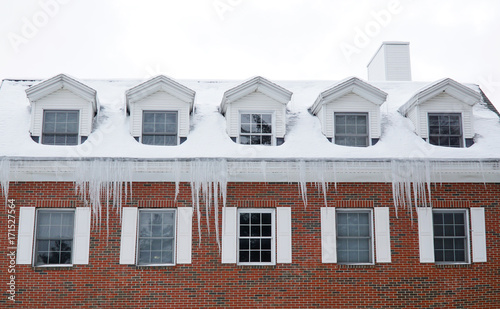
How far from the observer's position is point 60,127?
13.0 metres

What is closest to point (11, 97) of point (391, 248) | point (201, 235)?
point (201, 235)

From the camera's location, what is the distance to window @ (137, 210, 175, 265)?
477 inches

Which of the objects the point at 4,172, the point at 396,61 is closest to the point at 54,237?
the point at 4,172

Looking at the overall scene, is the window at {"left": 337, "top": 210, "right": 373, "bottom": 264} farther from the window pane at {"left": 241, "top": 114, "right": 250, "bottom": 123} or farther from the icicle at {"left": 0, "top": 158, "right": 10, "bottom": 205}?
the icicle at {"left": 0, "top": 158, "right": 10, "bottom": 205}

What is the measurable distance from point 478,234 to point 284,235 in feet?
15.5

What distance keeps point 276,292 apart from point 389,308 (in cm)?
270

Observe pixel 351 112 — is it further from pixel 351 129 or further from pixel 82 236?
pixel 82 236

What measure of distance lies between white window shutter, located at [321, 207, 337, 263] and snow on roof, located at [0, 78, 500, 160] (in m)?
1.36

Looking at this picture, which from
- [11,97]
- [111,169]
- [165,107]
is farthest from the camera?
[11,97]

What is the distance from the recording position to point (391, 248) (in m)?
12.2

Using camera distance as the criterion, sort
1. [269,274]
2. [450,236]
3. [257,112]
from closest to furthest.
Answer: [269,274] < [450,236] < [257,112]

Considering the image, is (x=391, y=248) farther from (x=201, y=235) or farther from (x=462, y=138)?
(x=201, y=235)

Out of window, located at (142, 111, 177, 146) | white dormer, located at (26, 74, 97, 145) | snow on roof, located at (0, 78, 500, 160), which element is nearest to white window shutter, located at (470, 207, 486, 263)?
snow on roof, located at (0, 78, 500, 160)

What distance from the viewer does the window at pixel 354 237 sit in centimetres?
1236
